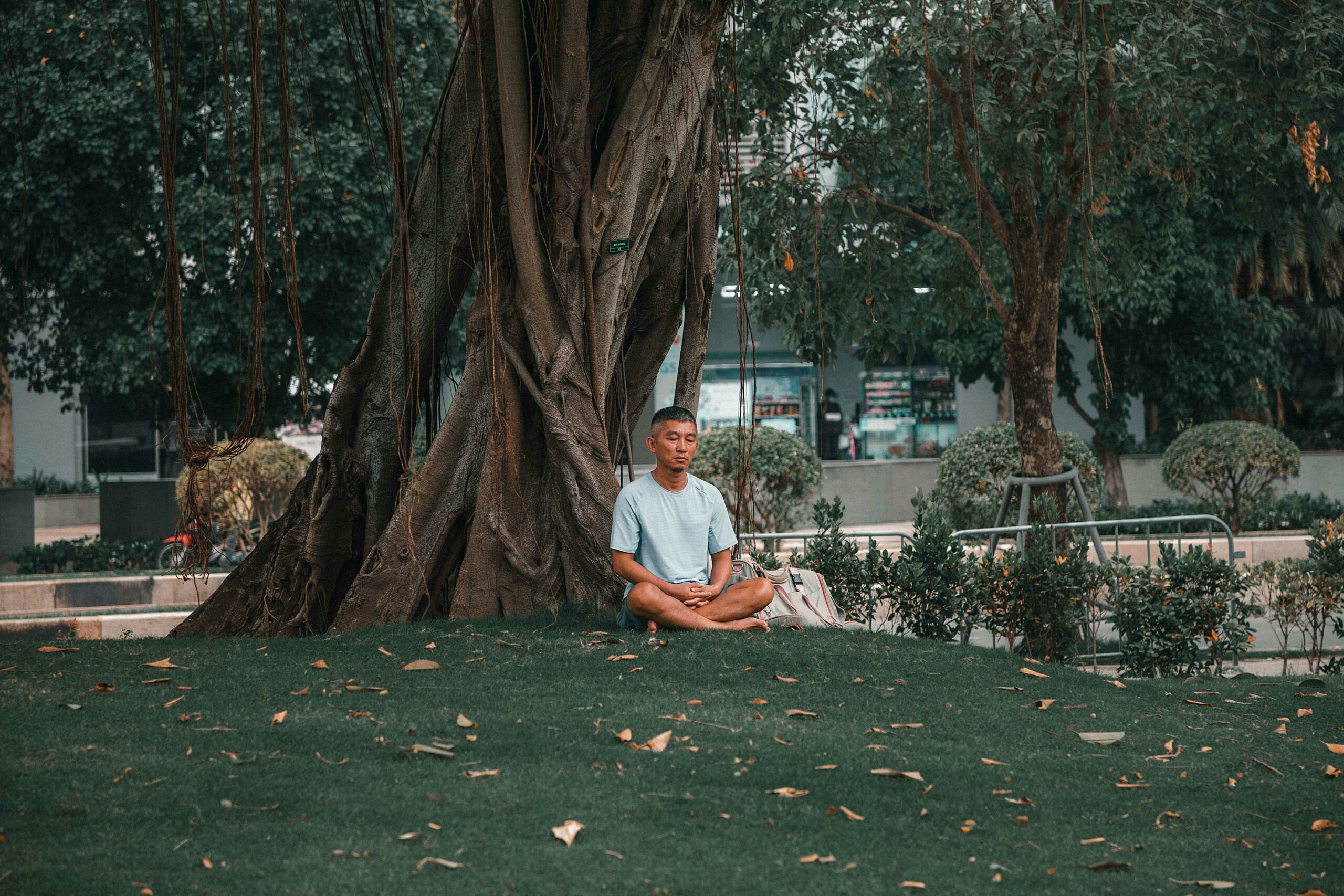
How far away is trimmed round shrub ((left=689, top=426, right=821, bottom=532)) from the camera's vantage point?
13922 millimetres

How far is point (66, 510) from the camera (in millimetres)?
24797

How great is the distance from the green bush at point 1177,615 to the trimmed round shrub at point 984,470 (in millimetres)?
6364

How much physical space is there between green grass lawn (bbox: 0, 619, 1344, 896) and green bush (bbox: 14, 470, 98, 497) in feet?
75.0

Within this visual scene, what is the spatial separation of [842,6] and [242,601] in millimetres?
5556

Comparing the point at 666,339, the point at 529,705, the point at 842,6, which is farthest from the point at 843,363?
the point at 529,705

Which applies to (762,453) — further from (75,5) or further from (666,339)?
(75,5)

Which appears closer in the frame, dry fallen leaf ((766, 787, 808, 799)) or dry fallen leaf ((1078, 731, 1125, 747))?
dry fallen leaf ((766, 787, 808, 799))

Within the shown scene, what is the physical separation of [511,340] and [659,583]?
56.7 inches

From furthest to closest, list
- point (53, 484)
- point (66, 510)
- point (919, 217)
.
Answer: point (53, 484) < point (66, 510) < point (919, 217)

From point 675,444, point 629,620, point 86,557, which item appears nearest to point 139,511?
point 86,557

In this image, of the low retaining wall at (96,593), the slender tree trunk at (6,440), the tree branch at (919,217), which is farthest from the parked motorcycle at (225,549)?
the tree branch at (919,217)

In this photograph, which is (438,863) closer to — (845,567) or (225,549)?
(845,567)

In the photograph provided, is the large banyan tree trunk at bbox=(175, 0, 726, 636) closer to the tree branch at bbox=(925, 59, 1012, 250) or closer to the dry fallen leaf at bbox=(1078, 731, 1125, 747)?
the dry fallen leaf at bbox=(1078, 731, 1125, 747)

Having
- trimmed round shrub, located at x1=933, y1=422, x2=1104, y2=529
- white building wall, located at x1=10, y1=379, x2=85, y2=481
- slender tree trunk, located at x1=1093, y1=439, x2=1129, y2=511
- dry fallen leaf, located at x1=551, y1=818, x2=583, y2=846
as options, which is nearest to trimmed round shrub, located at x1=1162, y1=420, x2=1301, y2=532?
trimmed round shrub, located at x1=933, y1=422, x2=1104, y2=529
